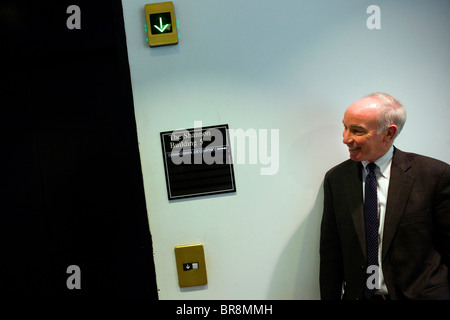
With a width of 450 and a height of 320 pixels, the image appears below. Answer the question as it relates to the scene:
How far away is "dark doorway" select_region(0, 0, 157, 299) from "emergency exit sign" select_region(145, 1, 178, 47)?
26 cm

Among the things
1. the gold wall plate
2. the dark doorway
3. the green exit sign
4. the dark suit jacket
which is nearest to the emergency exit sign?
the green exit sign

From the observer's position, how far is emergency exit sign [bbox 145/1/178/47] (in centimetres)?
179

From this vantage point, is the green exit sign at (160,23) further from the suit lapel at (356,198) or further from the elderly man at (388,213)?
the suit lapel at (356,198)

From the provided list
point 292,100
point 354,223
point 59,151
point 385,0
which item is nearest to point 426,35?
point 385,0

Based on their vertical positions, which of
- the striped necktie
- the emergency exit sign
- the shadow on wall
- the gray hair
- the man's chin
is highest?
the emergency exit sign

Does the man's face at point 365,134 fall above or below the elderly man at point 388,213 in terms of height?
above

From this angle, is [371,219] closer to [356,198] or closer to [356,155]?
[356,198]

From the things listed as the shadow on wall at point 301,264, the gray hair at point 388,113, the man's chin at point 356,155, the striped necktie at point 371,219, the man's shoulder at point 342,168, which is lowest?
the shadow on wall at point 301,264

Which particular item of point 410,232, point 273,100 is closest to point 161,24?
point 273,100

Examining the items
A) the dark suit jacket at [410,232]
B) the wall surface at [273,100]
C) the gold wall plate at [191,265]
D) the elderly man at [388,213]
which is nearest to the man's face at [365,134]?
the elderly man at [388,213]

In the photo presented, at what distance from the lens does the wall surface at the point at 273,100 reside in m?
1.83

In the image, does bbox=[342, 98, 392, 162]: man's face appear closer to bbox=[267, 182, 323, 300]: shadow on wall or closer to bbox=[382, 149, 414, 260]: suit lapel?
bbox=[382, 149, 414, 260]: suit lapel

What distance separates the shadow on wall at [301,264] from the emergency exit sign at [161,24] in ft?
3.69

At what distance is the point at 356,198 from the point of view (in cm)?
162
